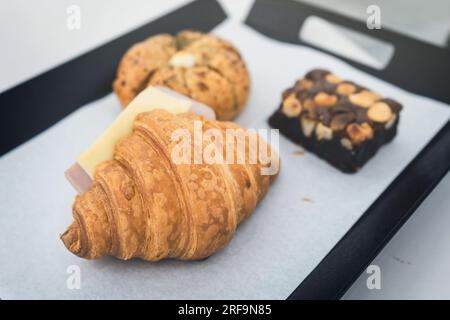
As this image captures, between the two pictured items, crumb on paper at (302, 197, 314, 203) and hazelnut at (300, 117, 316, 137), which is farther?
hazelnut at (300, 117, 316, 137)

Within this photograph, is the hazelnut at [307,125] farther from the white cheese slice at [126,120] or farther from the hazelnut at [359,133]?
the white cheese slice at [126,120]

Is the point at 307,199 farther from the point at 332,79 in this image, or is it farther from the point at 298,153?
the point at 332,79

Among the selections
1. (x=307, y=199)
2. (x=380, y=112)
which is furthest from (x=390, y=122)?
(x=307, y=199)

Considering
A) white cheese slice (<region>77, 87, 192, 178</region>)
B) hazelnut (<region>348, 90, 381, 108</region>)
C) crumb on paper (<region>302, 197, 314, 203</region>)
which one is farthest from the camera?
hazelnut (<region>348, 90, 381, 108</region>)

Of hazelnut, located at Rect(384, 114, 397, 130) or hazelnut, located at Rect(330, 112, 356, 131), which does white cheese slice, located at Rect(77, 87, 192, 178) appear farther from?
hazelnut, located at Rect(384, 114, 397, 130)

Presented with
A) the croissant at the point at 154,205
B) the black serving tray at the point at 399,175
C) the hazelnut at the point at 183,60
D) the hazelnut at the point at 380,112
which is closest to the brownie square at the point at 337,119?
the hazelnut at the point at 380,112

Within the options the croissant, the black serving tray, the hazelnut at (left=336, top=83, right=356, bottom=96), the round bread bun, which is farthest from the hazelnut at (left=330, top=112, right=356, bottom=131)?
the croissant
